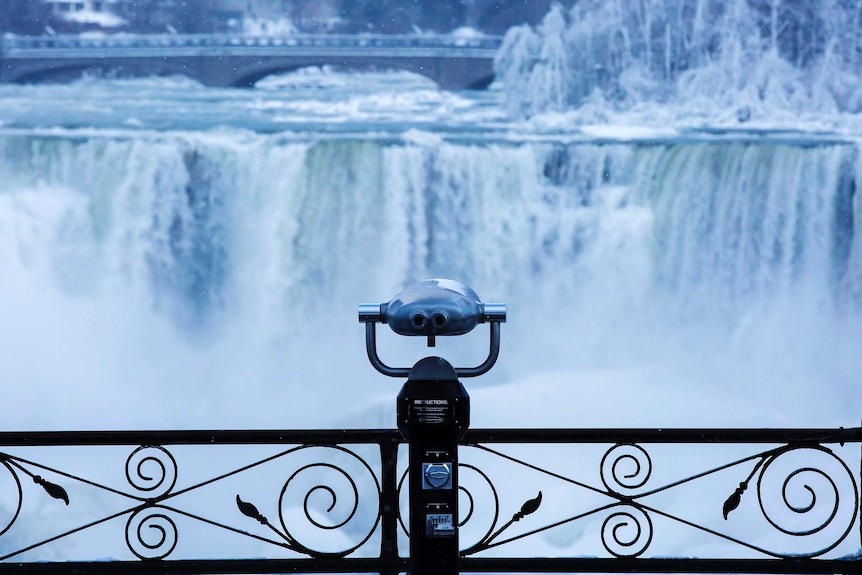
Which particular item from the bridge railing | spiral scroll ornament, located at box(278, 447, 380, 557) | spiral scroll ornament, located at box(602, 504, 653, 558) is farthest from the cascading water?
spiral scroll ornament, located at box(602, 504, 653, 558)

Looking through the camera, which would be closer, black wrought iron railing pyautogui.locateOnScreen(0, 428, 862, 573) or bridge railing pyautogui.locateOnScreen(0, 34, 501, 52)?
bridge railing pyautogui.locateOnScreen(0, 34, 501, 52)

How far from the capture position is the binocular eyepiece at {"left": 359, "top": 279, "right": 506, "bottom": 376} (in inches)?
77.5

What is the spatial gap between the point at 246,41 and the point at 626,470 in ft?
13.1

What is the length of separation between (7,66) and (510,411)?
4239mm

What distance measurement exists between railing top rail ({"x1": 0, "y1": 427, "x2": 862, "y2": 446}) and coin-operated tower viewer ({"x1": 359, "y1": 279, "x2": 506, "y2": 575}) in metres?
0.54

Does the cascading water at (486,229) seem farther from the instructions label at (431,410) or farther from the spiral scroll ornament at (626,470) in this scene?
the instructions label at (431,410)

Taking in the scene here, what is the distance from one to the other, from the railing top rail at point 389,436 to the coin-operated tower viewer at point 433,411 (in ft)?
1.76

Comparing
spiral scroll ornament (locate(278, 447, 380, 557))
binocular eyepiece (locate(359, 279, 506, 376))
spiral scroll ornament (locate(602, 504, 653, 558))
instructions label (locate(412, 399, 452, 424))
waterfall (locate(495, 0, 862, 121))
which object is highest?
waterfall (locate(495, 0, 862, 121))

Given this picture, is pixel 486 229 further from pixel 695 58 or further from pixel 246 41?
pixel 246 41

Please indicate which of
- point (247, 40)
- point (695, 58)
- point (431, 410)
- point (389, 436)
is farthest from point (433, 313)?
point (695, 58)

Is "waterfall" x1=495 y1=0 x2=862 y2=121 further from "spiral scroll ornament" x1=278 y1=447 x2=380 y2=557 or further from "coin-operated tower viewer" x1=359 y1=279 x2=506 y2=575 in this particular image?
"coin-operated tower viewer" x1=359 y1=279 x2=506 y2=575

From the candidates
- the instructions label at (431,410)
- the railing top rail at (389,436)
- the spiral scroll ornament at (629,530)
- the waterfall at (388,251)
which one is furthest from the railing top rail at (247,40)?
the instructions label at (431,410)

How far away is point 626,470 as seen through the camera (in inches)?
281

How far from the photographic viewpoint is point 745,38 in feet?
22.2
